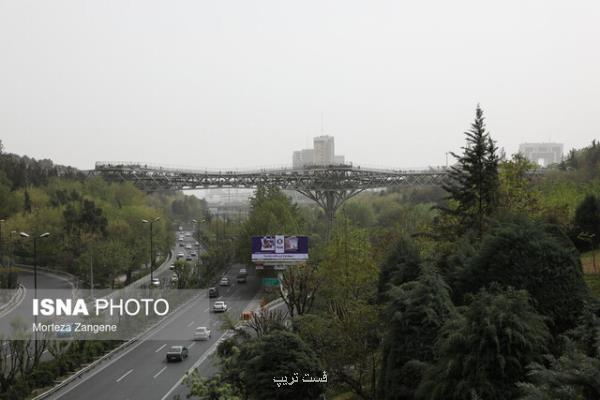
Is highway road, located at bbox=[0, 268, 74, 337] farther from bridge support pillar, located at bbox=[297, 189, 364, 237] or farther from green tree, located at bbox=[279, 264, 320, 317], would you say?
bridge support pillar, located at bbox=[297, 189, 364, 237]

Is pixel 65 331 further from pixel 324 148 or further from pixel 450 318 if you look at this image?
pixel 324 148

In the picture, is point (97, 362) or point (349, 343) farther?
point (97, 362)

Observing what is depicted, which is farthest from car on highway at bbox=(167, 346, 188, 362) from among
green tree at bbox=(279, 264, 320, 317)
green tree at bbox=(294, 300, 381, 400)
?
green tree at bbox=(294, 300, 381, 400)

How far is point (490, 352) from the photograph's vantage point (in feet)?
31.3

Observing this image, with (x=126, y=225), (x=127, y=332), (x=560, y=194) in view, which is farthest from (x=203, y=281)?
(x=560, y=194)

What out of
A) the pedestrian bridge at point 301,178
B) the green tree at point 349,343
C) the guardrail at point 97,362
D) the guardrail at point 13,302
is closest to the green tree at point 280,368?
the green tree at point 349,343

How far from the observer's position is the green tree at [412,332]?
1236cm

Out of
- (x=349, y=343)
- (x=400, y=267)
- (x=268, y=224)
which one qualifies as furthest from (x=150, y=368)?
(x=268, y=224)

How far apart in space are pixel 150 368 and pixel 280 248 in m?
13.4

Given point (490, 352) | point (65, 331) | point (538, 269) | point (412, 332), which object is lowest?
point (65, 331)

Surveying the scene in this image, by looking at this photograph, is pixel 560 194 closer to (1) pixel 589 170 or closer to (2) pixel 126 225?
(1) pixel 589 170

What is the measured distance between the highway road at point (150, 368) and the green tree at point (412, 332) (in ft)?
33.8

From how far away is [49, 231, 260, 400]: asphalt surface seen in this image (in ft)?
67.4

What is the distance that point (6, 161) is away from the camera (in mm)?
65938
